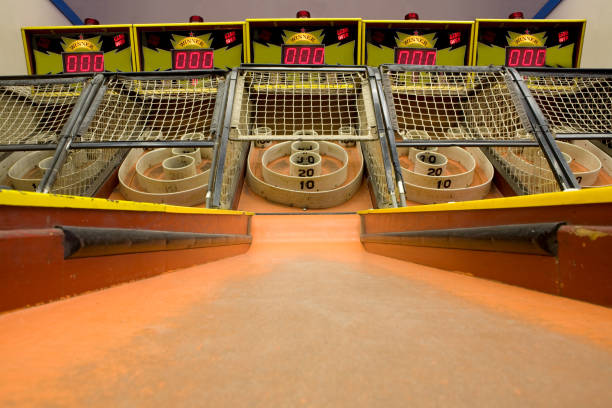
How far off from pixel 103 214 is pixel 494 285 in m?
0.93

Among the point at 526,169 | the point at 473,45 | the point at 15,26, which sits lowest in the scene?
the point at 526,169

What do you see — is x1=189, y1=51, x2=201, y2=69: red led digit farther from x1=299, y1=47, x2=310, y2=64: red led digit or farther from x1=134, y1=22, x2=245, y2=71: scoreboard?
x1=299, y1=47, x2=310, y2=64: red led digit

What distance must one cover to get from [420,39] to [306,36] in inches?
57.2

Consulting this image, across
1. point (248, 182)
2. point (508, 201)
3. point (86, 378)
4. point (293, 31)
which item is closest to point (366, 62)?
point (293, 31)

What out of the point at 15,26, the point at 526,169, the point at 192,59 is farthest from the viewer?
the point at 15,26

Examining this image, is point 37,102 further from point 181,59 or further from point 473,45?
point 473,45

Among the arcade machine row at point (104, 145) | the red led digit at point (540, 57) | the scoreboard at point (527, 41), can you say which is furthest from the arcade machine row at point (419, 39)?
the arcade machine row at point (104, 145)

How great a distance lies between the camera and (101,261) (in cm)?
66

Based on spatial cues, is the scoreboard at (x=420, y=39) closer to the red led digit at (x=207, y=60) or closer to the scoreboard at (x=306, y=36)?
A: the scoreboard at (x=306, y=36)

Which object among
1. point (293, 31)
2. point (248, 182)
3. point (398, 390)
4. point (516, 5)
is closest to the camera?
point (398, 390)

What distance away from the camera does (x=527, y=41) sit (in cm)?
374

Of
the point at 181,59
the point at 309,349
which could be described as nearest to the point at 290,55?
the point at 181,59

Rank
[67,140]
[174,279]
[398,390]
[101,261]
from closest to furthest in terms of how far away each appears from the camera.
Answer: [398,390] < [101,261] < [174,279] < [67,140]

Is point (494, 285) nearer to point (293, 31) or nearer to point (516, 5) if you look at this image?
point (293, 31)
